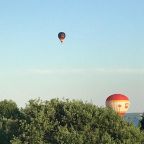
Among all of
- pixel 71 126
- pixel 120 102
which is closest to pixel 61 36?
pixel 120 102

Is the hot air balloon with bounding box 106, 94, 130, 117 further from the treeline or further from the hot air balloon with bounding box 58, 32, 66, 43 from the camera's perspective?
the treeline

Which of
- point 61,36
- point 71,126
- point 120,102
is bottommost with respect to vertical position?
point 71,126

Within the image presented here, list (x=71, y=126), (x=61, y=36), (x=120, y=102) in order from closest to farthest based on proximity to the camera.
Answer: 1. (x=71, y=126)
2. (x=120, y=102)
3. (x=61, y=36)

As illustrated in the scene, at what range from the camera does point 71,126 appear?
52.2 m

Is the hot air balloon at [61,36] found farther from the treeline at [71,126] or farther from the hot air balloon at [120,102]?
the treeline at [71,126]

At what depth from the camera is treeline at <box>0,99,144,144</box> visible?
50812 millimetres

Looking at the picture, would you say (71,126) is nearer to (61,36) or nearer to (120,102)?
(120,102)

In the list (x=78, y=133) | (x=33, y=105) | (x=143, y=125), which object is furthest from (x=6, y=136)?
(x=143, y=125)

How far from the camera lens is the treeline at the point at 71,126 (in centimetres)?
5081

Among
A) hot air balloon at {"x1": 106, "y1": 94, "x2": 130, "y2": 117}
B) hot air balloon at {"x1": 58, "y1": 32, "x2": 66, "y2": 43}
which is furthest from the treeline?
hot air balloon at {"x1": 58, "y1": 32, "x2": 66, "y2": 43}

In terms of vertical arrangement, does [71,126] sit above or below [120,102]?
below

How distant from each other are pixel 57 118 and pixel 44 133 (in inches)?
94.0

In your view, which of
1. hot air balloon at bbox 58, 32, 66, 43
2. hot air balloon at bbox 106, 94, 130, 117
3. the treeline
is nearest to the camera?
the treeline

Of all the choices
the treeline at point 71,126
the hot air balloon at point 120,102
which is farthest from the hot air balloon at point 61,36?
the treeline at point 71,126
